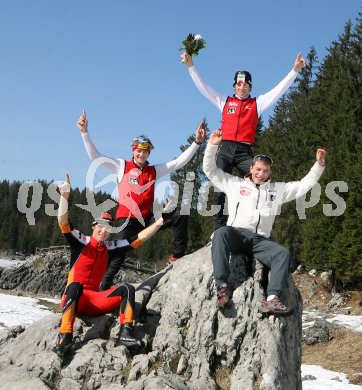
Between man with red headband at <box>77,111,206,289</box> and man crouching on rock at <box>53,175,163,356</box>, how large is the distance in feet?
1.11

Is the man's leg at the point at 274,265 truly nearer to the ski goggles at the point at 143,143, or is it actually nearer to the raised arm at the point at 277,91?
the ski goggles at the point at 143,143

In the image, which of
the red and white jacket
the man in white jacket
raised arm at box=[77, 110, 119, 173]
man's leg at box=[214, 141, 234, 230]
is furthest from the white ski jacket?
raised arm at box=[77, 110, 119, 173]

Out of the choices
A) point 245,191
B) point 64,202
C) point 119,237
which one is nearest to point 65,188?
point 64,202

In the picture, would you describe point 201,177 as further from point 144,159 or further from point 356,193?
point 144,159

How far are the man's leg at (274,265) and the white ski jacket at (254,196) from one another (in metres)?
0.25

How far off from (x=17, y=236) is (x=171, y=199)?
101 m

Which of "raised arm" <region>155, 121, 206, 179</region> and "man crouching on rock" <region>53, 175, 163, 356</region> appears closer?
"man crouching on rock" <region>53, 175, 163, 356</region>

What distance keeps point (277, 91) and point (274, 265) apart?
346 cm

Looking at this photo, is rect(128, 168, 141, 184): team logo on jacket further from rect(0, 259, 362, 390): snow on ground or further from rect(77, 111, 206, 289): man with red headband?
rect(0, 259, 362, 390): snow on ground

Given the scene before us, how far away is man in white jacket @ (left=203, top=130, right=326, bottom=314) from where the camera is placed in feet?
19.0

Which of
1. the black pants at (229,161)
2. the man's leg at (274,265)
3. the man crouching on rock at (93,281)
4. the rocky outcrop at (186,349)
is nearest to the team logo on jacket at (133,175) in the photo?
the man crouching on rock at (93,281)

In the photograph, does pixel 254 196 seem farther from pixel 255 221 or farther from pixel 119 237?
pixel 119 237

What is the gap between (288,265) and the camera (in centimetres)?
588

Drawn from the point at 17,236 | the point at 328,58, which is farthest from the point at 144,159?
the point at 17,236
